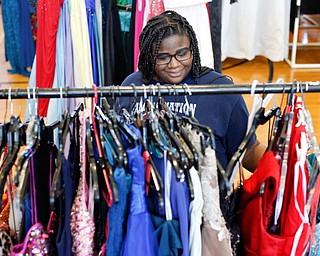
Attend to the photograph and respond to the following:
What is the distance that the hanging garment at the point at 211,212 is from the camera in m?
1.14

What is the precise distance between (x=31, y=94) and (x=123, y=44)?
1.67 m

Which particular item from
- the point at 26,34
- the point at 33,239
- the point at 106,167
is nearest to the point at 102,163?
the point at 106,167

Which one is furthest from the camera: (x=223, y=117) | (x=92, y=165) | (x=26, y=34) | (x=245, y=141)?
(x=26, y=34)

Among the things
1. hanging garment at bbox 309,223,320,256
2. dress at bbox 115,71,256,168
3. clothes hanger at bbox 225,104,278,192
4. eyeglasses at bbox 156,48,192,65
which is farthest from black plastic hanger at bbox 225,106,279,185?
eyeglasses at bbox 156,48,192,65

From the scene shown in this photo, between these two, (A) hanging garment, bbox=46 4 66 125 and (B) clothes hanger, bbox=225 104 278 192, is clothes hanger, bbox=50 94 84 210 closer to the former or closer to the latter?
(B) clothes hanger, bbox=225 104 278 192

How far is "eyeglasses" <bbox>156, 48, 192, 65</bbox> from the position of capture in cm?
173

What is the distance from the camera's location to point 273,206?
1.18 metres

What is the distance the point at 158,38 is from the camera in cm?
173

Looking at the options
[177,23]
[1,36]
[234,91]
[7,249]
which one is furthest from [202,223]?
[1,36]

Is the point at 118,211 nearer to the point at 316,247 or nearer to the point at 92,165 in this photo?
the point at 92,165

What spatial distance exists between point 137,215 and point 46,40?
5.79ft

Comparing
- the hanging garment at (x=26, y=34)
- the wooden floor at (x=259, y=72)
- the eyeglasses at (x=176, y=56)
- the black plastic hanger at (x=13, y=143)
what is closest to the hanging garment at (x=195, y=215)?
the black plastic hanger at (x=13, y=143)

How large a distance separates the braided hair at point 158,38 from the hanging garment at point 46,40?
91 cm

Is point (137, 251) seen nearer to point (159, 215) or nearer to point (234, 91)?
point (159, 215)
